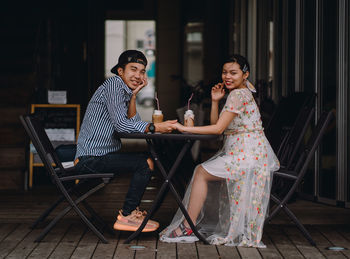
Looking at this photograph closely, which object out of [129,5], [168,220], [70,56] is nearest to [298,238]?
[168,220]

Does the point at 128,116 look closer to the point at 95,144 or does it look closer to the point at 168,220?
the point at 95,144

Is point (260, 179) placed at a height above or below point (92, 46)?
below

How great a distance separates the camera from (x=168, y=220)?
444 centimetres

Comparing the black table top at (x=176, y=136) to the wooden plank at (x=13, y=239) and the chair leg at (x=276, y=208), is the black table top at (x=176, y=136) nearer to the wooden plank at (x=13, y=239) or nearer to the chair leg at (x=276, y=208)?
the chair leg at (x=276, y=208)

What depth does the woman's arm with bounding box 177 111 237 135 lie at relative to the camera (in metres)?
3.65

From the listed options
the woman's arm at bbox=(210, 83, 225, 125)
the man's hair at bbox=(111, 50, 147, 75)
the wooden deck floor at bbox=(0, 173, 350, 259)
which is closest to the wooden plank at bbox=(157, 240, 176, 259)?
the wooden deck floor at bbox=(0, 173, 350, 259)

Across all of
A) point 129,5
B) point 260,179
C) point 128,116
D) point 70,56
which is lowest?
point 260,179

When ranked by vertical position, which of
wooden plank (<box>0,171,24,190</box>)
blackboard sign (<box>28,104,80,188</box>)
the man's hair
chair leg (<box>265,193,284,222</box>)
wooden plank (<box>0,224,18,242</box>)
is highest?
the man's hair

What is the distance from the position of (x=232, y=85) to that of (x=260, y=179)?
0.64 meters

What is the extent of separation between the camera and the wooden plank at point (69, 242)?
345 cm

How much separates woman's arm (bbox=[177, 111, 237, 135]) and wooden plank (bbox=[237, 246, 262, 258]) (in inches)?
28.9

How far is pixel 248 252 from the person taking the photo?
3.54 m

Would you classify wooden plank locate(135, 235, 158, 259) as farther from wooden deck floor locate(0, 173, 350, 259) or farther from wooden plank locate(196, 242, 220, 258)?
wooden plank locate(196, 242, 220, 258)

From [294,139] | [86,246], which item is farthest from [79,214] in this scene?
[294,139]
